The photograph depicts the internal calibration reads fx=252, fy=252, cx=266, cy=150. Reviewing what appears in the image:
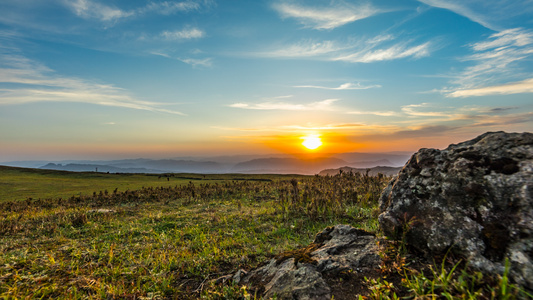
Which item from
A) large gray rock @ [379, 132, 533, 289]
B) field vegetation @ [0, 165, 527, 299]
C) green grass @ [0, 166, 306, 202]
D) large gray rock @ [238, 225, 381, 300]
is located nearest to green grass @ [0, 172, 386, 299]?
field vegetation @ [0, 165, 527, 299]

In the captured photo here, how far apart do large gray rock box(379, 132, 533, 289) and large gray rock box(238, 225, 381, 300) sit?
A: 2.52 feet

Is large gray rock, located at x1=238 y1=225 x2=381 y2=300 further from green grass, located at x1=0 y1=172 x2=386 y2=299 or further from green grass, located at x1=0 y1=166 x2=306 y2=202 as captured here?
green grass, located at x1=0 y1=166 x2=306 y2=202

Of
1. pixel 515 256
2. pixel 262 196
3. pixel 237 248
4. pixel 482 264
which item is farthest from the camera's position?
pixel 262 196

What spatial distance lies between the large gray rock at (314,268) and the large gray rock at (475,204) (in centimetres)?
77

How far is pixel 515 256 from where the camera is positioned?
126 inches

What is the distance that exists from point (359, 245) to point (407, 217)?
47.0 inches

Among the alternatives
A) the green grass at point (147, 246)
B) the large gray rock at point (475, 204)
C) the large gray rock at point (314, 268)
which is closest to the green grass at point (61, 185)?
the green grass at point (147, 246)

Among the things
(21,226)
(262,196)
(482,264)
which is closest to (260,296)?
(482,264)

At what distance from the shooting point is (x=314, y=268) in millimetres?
4555

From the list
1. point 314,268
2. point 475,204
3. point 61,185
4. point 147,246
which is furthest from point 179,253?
point 61,185

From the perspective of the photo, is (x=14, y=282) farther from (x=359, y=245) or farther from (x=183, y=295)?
(x=359, y=245)

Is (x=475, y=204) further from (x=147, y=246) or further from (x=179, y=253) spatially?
(x=147, y=246)

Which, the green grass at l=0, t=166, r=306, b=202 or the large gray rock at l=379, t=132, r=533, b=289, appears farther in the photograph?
the green grass at l=0, t=166, r=306, b=202

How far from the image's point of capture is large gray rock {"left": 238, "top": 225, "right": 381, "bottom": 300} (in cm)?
411
